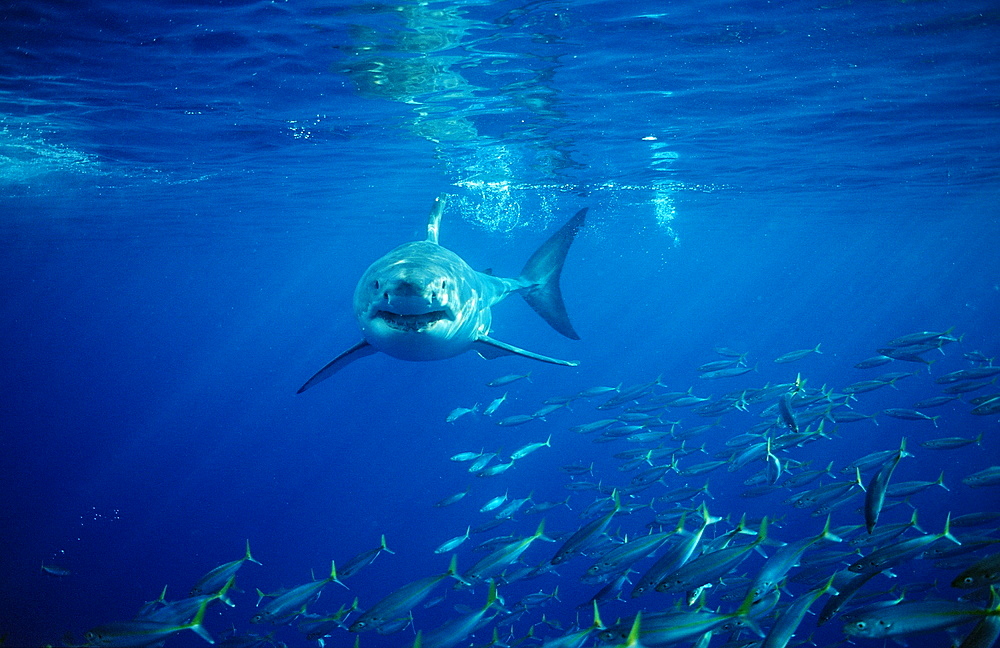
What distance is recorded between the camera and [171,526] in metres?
26.6

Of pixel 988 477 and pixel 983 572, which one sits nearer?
pixel 983 572

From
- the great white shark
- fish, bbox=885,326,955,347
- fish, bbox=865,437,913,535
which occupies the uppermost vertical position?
the great white shark

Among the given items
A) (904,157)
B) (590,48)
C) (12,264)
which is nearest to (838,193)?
(904,157)

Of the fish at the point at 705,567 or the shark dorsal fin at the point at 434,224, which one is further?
the shark dorsal fin at the point at 434,224

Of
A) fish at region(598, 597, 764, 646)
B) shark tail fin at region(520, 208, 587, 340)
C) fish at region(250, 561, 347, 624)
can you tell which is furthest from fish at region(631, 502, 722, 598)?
shark tail fin at region(520, 208, 587, 340)

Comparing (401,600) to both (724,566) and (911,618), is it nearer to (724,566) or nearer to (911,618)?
(724,566)

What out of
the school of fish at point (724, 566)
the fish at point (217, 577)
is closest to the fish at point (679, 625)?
the school of fish at point (724, 566)

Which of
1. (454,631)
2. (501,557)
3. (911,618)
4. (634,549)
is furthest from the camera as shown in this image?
(501,557)

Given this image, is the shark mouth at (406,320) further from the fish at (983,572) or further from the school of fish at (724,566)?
the fish at (983,572)

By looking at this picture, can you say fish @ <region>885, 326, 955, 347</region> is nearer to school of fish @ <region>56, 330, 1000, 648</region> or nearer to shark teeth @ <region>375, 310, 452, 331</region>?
school of fish @ <region>56, 330, 1000, 648</region>

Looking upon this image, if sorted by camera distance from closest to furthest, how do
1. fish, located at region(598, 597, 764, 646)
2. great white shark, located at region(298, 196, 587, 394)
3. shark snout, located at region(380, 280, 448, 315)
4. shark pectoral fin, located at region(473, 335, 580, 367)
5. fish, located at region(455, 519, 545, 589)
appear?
fish, located at region(598, 597, 764, 646) → shark snout, located at region(380, 280, 448, 315) → great white shark, located at region(298, 196, 587, 394) → fish, located at region(455, 519, 545, 589) → shark pectoral fin, located at region(473, 335, 580, 367)

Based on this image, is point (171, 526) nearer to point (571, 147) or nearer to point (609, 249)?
point (571, 147)

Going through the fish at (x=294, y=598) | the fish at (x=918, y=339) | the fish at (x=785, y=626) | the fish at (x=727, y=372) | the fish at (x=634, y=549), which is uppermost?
the fish at (x=785, y=626)

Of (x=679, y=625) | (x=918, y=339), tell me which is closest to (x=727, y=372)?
(x=918, y=339)
